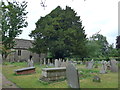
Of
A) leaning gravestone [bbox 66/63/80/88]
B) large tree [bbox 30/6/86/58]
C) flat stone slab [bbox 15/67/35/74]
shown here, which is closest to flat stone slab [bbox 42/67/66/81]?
leaning gravestone [bbox 66/63/80/88]

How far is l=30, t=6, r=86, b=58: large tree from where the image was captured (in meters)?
29.4

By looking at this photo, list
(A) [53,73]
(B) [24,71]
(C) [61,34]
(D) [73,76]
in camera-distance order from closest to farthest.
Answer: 1. (D) [73,76]
2. (A) [53,73]
3. (B) [24,71]
4. (C) [61,34]

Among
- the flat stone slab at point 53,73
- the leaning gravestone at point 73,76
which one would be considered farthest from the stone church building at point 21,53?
the leaning gravestone at point 73,76

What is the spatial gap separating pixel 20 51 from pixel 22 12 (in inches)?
1010

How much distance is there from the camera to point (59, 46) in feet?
94.2

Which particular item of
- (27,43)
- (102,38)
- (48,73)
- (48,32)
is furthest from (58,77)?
(102,38)

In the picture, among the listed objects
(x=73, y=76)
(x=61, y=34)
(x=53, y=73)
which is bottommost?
(x=53, y=73)

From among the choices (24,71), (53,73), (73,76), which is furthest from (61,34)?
(73,76)

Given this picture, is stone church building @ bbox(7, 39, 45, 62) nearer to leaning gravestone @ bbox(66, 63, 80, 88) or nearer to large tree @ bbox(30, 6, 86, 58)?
large tree @ bbox(30, 6, 86, 58)

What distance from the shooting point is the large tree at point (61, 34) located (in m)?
29.4

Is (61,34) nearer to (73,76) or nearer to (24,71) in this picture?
(24,71)

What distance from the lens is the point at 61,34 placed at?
96.6 feet

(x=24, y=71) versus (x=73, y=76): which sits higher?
(x=73, y=76)

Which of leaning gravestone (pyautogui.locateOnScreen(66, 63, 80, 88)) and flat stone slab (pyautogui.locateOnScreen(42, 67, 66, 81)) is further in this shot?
flat stone slab (pyautogui.locateOnScreen(42, 67, 66, 81))
